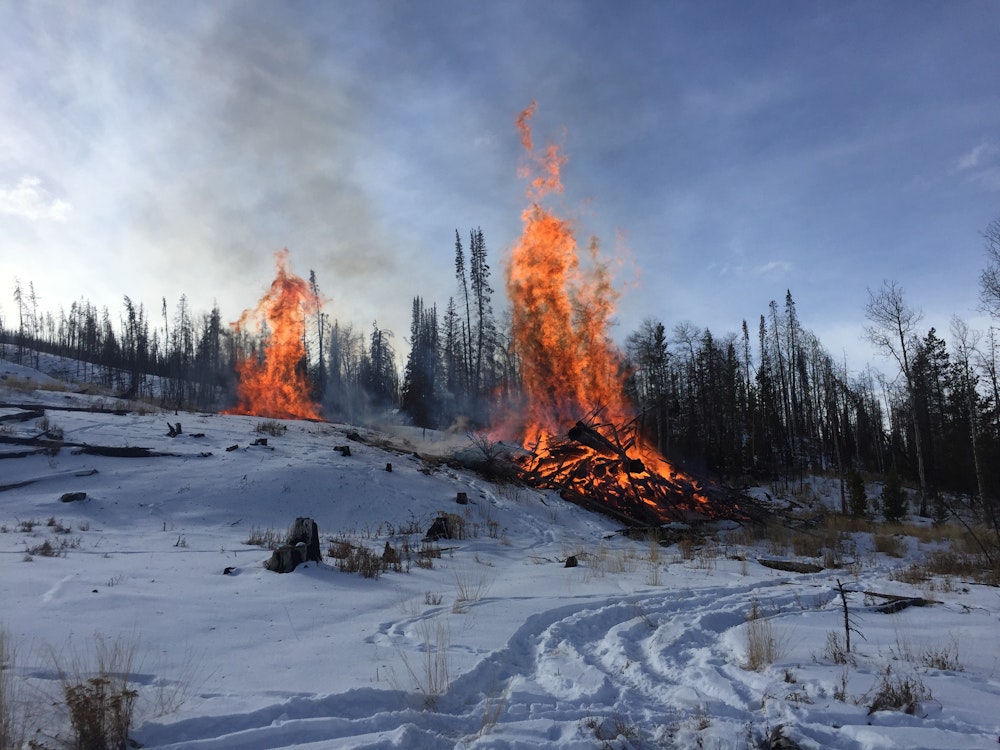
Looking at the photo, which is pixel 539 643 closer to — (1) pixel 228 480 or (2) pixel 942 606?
(2) pixel 942 606

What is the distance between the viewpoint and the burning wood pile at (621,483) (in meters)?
18.8

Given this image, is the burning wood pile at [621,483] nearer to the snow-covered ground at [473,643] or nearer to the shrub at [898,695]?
the snow-covered ground at [473,643]

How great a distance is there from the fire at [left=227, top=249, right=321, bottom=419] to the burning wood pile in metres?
16.6

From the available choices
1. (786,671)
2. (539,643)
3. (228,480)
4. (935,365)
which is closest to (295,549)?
(539,643)

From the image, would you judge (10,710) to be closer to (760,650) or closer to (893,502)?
(760,650)

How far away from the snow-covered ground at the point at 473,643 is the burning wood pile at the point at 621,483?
7099mm

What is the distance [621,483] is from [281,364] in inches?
847

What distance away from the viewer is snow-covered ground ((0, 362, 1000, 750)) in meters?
3.40

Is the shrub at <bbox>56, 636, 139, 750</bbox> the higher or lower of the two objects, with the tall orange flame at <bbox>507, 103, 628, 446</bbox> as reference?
lower

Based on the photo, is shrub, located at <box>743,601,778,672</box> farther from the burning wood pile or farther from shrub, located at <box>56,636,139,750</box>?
the burning wood pile

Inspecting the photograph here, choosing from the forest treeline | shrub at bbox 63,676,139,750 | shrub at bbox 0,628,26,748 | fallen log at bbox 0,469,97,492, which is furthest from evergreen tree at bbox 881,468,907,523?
fallen log at bbox 0,469,97,492

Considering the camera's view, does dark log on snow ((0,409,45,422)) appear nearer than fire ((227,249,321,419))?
Yes

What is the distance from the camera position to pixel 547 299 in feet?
79.0

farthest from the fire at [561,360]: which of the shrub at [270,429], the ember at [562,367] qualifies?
the shrub at [270,429]
